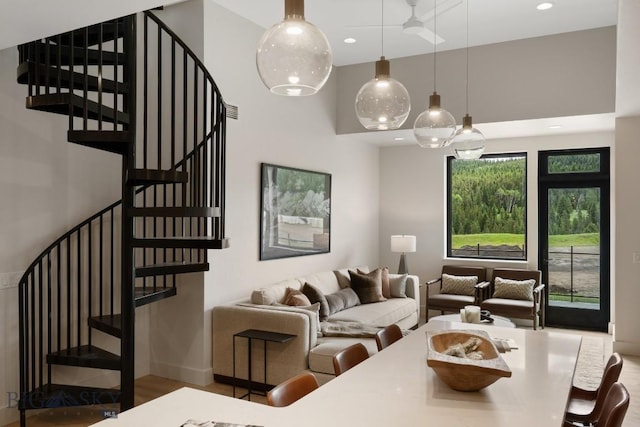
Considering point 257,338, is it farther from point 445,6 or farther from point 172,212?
point 445,6

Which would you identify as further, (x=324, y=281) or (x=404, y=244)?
(x=404, y=244)

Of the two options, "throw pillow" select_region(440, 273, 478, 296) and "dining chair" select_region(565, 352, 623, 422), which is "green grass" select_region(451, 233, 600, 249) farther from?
"dining chair" select_region(565, 352, 623, 422)

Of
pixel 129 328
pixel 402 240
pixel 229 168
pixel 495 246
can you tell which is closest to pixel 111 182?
pixel 229 168

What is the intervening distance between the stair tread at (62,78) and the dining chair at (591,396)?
3.31m

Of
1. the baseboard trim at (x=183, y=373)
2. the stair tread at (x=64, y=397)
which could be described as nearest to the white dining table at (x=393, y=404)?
the stair tread at (x=64, y=397)

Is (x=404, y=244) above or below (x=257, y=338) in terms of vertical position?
above

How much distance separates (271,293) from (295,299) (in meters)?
→ 0.24

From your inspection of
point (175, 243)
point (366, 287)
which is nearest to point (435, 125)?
point (175, 243)

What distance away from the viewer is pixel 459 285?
7.00 m

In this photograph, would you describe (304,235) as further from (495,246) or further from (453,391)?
(453,391)

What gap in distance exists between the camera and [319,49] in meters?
1.73

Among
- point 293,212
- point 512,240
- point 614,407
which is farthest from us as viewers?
point 512,240

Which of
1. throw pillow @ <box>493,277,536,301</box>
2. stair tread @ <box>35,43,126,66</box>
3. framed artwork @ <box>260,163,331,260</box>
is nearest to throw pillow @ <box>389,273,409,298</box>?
framed artwork @ <box>260,163,331,260</box>

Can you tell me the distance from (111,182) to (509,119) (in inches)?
175
